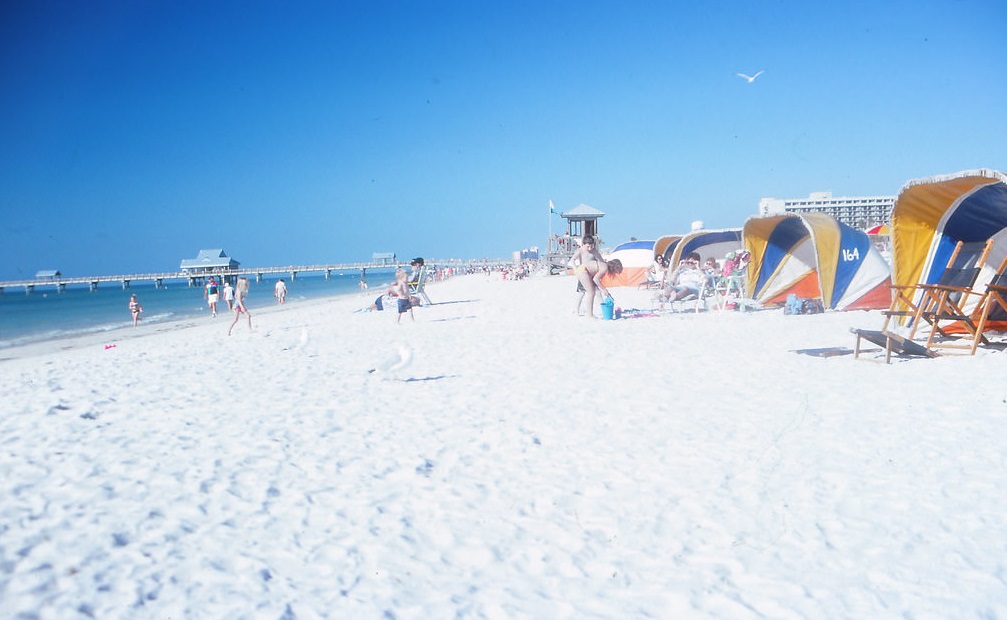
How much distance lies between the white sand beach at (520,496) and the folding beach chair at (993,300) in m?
0.32

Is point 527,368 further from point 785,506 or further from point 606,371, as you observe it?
point 785,506

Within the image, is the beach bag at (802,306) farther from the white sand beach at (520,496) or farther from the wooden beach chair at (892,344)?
the white sand beach at (520,496)

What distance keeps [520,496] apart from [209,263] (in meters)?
99.2

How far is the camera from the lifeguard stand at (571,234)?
109 ft

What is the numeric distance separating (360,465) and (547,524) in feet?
4.20

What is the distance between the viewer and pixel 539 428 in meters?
3.96

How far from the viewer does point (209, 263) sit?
90250mm

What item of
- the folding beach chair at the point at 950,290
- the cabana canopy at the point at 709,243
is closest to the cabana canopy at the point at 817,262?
the folding beach chair at the point at 950,290

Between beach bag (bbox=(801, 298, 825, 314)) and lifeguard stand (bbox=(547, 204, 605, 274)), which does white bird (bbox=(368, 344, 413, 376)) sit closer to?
beach bag (bbox=(801, 298, 825, 314))

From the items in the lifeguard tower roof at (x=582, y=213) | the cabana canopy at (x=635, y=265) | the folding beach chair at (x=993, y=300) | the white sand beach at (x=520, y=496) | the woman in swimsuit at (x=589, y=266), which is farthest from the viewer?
the lifeguard tower roof at (x=582, y=213)

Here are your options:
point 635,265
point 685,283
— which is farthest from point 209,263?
point 685,283

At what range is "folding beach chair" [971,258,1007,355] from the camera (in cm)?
567

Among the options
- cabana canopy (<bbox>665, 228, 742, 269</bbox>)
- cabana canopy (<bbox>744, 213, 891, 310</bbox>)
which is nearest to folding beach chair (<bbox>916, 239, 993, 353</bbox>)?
cabana canopy (<bbox>744, 213, 891, 310</bbox>)

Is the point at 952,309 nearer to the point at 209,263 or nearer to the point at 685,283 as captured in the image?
the point at 685,283
